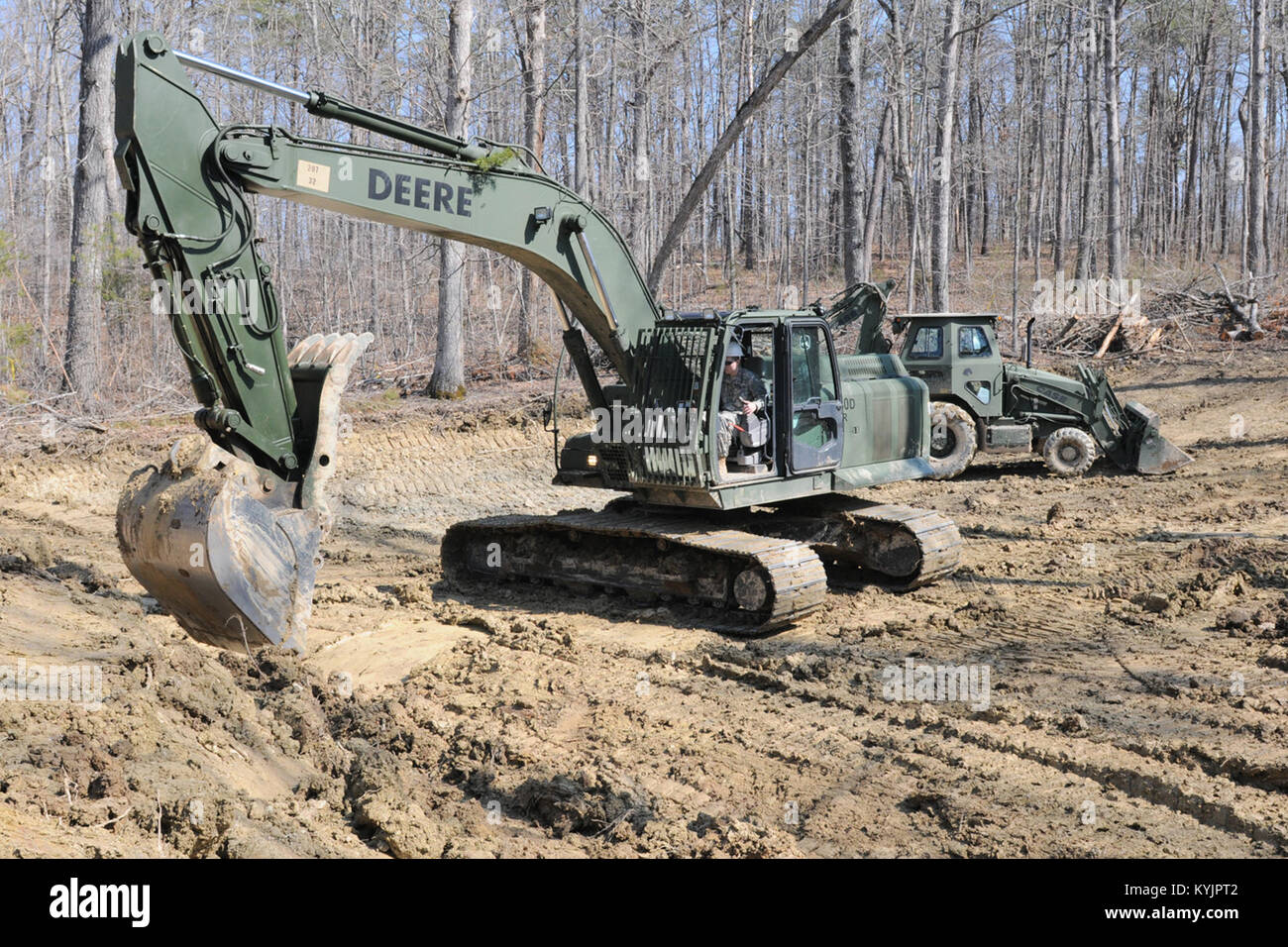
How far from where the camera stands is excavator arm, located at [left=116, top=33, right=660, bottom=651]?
5.57 meters

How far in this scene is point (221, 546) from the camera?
5.45m

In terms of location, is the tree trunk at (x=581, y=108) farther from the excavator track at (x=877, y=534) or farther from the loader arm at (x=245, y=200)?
the loader arm at (x=245, y=200)

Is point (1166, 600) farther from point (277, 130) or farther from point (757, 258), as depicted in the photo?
point (757, 258)

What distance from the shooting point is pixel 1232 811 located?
195 inches

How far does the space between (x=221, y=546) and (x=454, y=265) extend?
1234 cm

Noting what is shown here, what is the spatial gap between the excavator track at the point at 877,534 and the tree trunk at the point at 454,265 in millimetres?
8713

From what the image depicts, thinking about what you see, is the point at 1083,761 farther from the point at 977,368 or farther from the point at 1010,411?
the point at 1010,411

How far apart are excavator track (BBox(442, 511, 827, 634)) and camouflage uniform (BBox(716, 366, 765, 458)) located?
0.81 meters

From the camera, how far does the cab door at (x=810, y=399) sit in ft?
27.3

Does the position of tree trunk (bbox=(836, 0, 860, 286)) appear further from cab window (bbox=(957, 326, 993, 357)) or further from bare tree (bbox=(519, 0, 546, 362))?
bare tree (bbox=(519, 0, 546, 362))

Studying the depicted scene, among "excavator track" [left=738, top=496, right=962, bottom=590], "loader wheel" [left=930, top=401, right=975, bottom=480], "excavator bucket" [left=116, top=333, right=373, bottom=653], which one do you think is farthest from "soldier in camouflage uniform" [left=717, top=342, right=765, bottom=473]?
"loader wheel" [left=930, top=401, right=975, bottom=480]

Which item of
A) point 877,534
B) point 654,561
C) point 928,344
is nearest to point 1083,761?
point 877,534

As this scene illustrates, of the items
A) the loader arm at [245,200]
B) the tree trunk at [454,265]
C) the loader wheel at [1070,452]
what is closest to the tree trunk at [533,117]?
the tree trunk at [454,265]

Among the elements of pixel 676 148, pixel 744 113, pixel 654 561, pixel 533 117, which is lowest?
pixel 654 561
